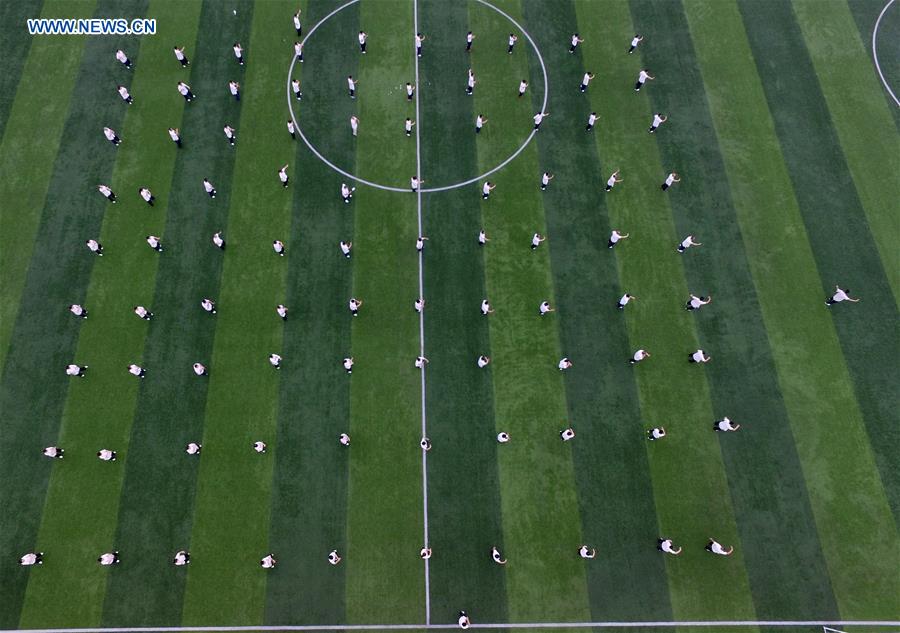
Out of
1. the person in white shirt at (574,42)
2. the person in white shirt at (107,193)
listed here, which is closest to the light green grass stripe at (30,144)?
the person in white shirt at (107,193)

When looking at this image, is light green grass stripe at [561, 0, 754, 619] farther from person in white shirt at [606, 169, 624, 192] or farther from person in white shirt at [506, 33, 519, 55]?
person in white shirt at [506, 33, 519, 55]

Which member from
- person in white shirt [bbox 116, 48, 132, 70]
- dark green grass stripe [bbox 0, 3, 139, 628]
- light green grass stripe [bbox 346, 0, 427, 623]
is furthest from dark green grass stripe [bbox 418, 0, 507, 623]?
person in white shirt [bbox 116, 48, 132, 70]

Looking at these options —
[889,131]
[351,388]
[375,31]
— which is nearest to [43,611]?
[351,388]

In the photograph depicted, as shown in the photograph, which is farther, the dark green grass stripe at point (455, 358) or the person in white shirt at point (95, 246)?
the person in white shirt at point (95, 246)

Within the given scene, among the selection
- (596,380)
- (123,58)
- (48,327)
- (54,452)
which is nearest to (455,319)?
Result: (596,380)

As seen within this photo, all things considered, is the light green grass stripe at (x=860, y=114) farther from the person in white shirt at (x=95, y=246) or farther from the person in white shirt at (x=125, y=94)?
the person in white shirt at (x=125, y=94)

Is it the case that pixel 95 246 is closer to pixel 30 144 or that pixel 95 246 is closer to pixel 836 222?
pixel 30 144

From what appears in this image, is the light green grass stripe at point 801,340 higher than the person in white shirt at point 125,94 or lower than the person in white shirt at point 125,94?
lower
